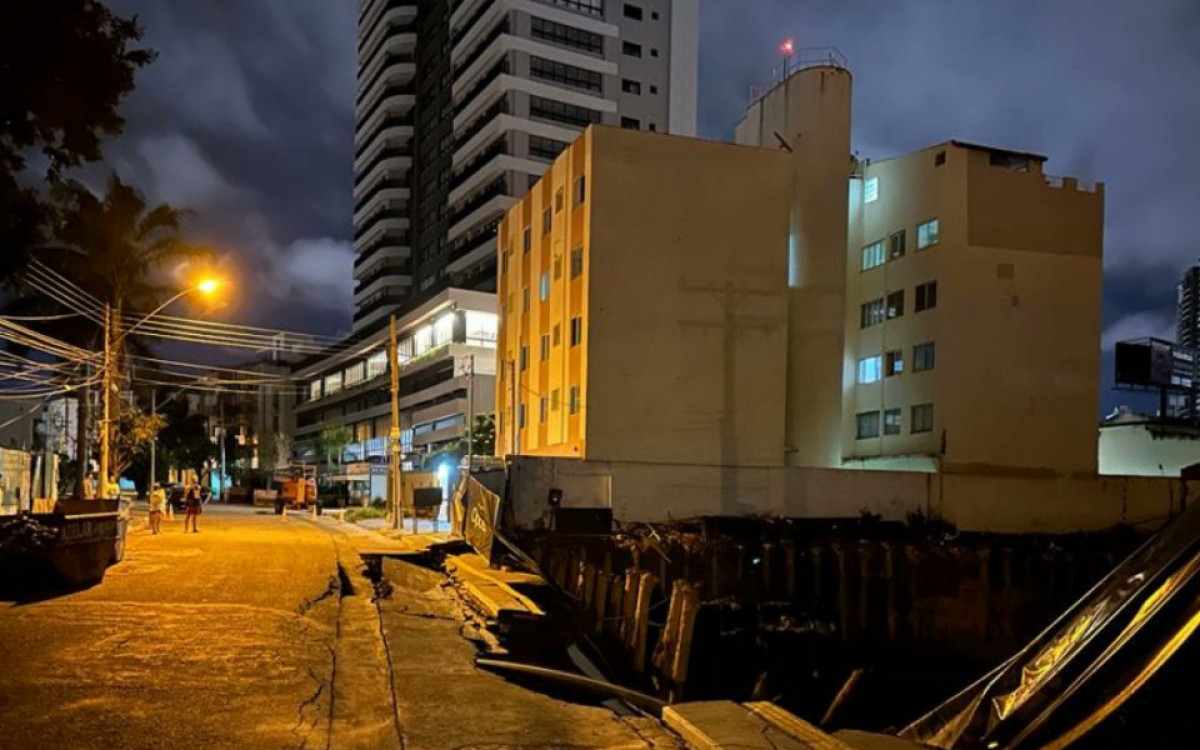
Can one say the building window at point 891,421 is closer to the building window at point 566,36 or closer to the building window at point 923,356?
the building window at point 923,356

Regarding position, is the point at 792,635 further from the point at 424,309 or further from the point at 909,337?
the point at 424,309

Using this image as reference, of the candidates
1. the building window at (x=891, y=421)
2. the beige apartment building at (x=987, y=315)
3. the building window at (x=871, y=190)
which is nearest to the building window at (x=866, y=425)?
A: the beige apartment building at (x=987, y=315)

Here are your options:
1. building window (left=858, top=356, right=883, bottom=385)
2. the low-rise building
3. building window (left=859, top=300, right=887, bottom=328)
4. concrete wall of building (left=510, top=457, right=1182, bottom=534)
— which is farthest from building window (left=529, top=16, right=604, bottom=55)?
concrete wall of building (left=510, top=457, right=1182, bottom=534)

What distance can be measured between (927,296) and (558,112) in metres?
42.3

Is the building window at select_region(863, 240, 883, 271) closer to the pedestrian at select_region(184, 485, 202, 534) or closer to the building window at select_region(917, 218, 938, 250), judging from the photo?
the building window at select_region(917, 218, 938, 250)

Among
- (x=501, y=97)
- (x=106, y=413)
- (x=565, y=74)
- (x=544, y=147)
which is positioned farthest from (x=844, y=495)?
(x=565, y=74)

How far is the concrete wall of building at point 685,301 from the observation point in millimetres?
36281

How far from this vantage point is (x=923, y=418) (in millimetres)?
40594

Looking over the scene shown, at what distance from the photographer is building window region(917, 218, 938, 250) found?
40.5m

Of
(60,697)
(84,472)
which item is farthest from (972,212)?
(60,697)

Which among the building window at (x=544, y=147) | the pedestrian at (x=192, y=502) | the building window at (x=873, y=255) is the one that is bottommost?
the pedestrian at (x=192, y=502)

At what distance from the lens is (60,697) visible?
698 cm

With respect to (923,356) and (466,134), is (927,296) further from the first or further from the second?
(466,134)

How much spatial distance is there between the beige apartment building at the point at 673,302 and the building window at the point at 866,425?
8.16m
